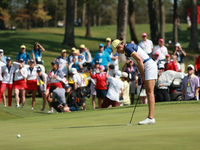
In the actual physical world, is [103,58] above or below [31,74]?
above

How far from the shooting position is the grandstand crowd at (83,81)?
54.6 feet

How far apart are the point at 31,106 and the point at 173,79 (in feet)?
21.0

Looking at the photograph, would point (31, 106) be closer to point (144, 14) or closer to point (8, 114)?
point (8, 114)

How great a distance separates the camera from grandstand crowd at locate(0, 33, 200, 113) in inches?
655

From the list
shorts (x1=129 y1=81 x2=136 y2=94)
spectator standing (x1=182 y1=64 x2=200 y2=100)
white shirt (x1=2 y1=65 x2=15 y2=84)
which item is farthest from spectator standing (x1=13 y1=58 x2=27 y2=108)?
spectator standing (x1=182 y1=64 x2=200 y2=100)

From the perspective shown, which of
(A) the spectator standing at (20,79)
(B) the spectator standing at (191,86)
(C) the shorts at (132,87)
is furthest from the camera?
(C) the shorts at (132,87)

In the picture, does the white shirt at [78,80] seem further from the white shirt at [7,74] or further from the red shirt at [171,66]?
the red shirt at [171,66]

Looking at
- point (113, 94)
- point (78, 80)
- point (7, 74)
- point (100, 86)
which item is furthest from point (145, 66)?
point (7, 74)

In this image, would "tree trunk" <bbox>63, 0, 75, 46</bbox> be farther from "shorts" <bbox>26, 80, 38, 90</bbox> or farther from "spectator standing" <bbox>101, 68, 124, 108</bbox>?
"spectator standing" <bbox>101, 68, 124, 108</bbox>

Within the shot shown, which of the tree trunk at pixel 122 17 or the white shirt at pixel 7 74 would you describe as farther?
the tree trunk at pixel 122 17

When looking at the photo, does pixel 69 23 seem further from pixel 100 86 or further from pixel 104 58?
pixel 100 86

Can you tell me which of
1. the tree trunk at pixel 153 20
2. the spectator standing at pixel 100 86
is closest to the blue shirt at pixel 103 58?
the spectator standing at pixel 100 86

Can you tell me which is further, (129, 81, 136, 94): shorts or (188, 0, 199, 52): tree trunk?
(188, 0, 199, 52): tree trunk

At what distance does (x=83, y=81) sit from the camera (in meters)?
18.9
